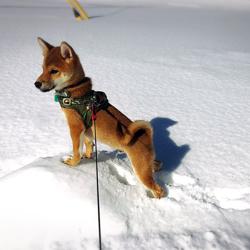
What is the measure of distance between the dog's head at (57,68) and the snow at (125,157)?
0.67 metres

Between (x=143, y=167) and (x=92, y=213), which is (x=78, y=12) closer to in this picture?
(x=143, y=167)

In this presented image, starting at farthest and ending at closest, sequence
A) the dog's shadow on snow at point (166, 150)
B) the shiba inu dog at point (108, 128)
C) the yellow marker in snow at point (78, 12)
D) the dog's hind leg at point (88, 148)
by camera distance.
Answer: the yellow marker in snow at point (78, 12) < the dog's shadow on snow at point (166, 150) < the dog's hind leg at point (88, 148) < the shiba inu dog at point (108, 128)

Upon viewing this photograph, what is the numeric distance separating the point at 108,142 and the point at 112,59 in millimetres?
4255

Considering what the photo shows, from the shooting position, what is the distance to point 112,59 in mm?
6559

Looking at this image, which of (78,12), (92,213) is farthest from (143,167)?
(78,12)

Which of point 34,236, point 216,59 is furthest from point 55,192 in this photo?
point 216,59

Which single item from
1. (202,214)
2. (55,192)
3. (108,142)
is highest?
(108,142)

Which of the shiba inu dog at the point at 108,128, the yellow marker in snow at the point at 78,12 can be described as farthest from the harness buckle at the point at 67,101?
the yellow marker in snow at the point at 78,12

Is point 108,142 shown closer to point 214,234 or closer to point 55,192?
point 55,192

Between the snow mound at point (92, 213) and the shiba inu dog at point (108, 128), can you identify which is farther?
the shiba inu dog at point (108, 128)

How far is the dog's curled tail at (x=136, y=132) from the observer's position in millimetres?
2474

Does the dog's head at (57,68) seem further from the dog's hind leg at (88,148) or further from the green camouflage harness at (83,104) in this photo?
the dog's hind leg at (88,148)

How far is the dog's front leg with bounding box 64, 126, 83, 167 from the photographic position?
253 cm

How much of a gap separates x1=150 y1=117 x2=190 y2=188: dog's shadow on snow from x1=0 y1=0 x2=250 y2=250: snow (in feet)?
0.04
